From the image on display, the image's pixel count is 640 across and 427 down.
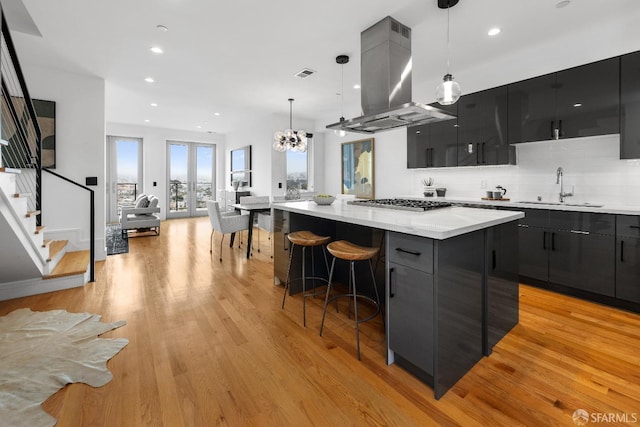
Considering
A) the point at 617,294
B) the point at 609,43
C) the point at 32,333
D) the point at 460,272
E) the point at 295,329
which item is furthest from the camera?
the point at 609,43

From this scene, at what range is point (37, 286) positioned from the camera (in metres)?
3.14

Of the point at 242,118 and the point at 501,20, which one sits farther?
the point at 242,118

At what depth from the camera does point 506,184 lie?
3953 mm

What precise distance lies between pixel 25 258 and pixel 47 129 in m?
2.28

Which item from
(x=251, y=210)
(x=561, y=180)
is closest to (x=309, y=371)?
(x=251, y=210)

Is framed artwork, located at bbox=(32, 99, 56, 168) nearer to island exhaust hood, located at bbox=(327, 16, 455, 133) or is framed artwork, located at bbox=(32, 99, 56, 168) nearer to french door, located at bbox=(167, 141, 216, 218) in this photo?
island exhaust hood, located at bbox=(327, 16, 455, 133)

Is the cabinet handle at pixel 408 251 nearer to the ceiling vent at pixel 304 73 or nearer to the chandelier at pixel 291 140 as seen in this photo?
the ceiling vent at pixel 304 73

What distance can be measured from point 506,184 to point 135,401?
444 centimetres

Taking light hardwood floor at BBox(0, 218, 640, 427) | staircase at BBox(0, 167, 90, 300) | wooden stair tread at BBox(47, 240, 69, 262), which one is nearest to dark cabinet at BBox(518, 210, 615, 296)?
light hardwood floor at BBox(0, 218, 640, 427)

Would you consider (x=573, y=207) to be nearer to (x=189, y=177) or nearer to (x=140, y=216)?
(x=140, y=216)

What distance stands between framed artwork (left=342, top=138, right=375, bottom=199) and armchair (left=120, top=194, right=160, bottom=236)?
4.18 meters

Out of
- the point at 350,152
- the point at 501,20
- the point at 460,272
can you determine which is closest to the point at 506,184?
the point at 501,20

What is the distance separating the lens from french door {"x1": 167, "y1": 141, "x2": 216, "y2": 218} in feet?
29.7

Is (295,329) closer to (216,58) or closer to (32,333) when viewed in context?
(32,333)
